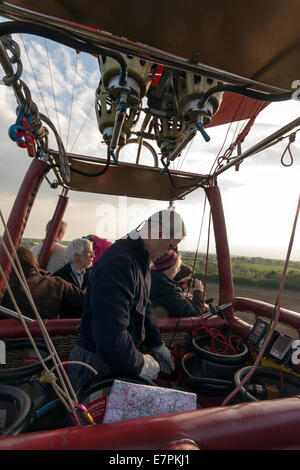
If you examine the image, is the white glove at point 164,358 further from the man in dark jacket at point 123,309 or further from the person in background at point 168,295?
the person in background at point 168,295

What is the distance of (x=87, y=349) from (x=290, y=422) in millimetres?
1138

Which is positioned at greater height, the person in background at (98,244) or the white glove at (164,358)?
the person in background at (98,244)

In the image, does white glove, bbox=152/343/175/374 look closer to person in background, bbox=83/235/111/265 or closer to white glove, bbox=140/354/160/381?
white glove, bbox=140/354/160/381

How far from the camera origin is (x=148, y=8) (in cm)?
70

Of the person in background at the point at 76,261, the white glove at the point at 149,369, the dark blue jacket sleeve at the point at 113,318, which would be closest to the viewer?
the dark blue jacket sleeve at the point at 113,318

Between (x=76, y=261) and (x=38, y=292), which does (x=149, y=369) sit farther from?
(x=76, y=261)

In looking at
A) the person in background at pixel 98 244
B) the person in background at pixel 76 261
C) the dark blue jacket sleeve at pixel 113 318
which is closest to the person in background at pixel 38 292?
the person in background at pixel 76 261

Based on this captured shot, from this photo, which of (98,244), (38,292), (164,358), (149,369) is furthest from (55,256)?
(149,369)

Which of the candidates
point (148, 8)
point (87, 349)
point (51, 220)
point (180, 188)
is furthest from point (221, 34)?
point (51, 220)

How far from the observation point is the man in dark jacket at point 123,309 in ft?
4.11

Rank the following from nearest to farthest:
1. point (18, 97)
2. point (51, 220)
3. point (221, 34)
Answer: point (221, 34) < point (18, 97) < point (51, 220)

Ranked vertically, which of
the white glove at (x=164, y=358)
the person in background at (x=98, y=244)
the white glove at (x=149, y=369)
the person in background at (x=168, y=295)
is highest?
the person in background at (x=98, y=244)

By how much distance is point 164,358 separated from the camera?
1952mm
